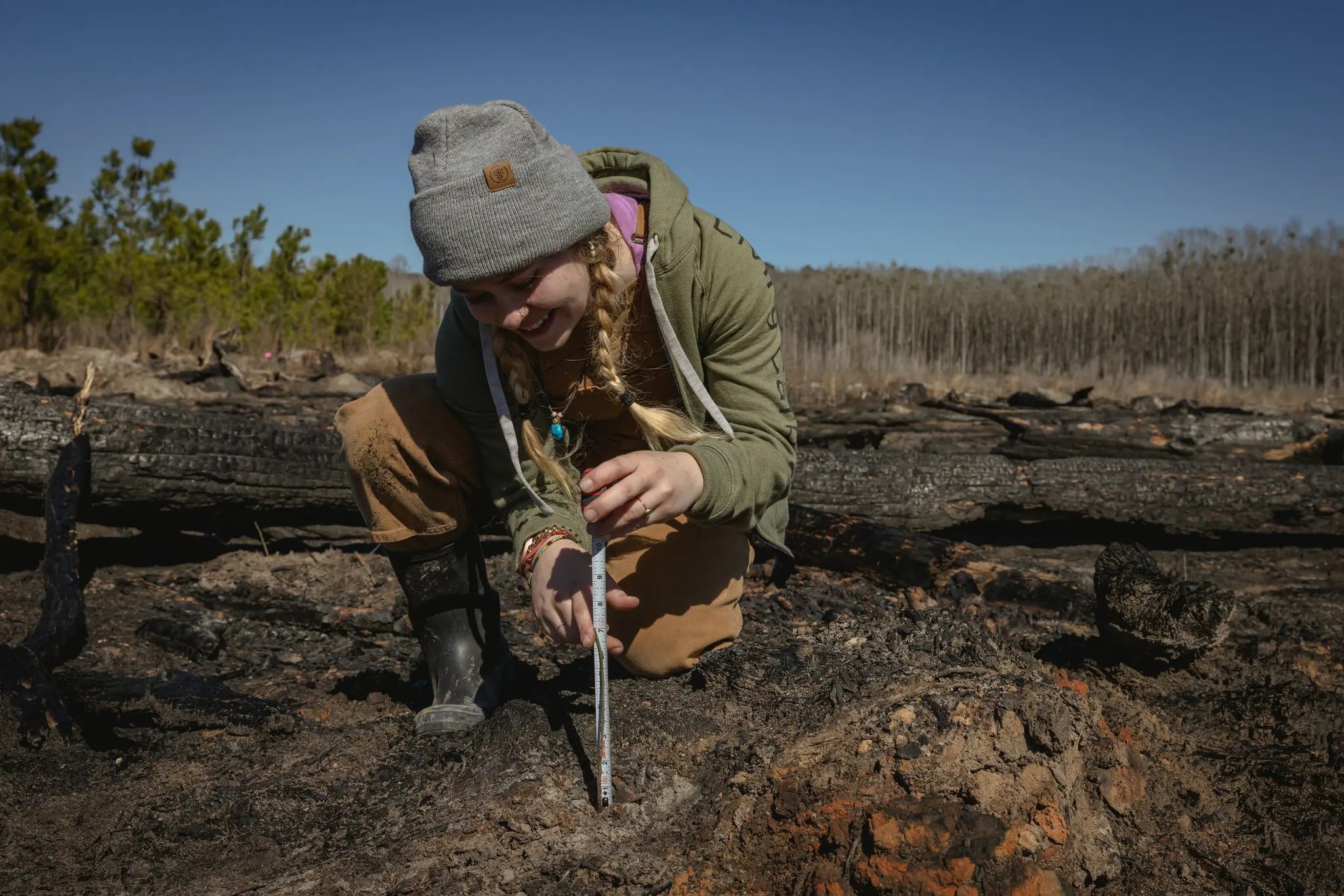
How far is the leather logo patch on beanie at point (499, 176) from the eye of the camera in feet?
6.14

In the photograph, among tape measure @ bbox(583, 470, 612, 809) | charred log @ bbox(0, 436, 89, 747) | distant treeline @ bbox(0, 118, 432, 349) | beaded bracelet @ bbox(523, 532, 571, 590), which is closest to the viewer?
tape measure @ bbox(583, 470, 612, 809)

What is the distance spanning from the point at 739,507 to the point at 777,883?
0.76 metres

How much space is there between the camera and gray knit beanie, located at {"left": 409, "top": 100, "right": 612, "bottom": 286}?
1864 millimetres

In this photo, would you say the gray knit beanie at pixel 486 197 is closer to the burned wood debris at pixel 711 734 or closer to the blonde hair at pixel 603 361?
the blonde hair at pixel 603 361

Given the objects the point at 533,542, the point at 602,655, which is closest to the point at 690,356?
the point at 533,542

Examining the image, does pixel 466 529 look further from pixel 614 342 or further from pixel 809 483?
pixel 809 483

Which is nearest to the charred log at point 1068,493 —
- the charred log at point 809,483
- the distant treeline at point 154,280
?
the charred log at point 809,483

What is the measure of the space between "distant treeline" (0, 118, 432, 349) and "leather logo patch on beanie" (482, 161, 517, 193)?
11.7 metres

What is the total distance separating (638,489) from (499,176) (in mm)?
743

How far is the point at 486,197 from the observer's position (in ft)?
6.11

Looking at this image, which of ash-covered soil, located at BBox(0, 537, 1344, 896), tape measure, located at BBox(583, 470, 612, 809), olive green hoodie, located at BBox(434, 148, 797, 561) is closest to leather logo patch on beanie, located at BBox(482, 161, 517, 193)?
olive green hoodie, located at BBox(434, 148, 797, 561)

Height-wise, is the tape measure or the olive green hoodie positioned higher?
the olive green hoodie

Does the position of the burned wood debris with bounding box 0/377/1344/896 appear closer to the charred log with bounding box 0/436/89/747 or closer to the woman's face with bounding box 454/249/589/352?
the charred log with bounding box 0/436/89/747

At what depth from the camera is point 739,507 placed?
2.00 m
